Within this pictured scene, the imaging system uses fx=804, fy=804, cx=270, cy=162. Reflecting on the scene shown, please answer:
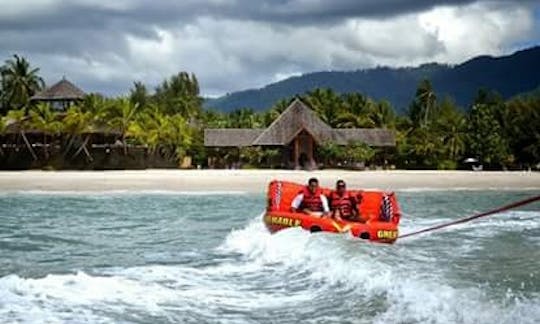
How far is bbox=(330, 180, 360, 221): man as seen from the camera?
15.6 meters

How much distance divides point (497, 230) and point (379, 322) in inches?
465

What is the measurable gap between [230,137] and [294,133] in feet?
17.2

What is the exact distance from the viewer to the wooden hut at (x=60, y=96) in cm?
5797

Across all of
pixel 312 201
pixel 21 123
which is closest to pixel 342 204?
pixel 312 201

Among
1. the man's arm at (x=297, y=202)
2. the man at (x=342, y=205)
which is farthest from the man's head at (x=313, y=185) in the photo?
the man at (x=342, y=205)

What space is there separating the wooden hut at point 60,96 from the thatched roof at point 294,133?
9.91 metres

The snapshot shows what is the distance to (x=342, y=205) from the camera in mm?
15672

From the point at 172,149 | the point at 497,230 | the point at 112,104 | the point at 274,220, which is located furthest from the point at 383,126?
the point at 274,220

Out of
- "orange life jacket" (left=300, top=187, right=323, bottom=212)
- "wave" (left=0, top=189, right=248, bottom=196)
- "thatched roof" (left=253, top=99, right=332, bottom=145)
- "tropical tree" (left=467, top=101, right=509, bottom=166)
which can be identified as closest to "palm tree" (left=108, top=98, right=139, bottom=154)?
"thatched roof" (left=253, top=99, right=332, bottom=145)

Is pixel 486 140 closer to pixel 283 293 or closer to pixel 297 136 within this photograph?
pixel 297 136

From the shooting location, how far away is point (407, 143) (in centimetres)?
5647

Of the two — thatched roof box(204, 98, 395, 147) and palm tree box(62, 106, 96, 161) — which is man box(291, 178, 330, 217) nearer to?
thatched roof box(204, 98, 395, 147)

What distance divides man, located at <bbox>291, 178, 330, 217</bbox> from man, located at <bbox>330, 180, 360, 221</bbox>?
0.53 feet

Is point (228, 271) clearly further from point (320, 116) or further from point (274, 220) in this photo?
point (320, 116)
